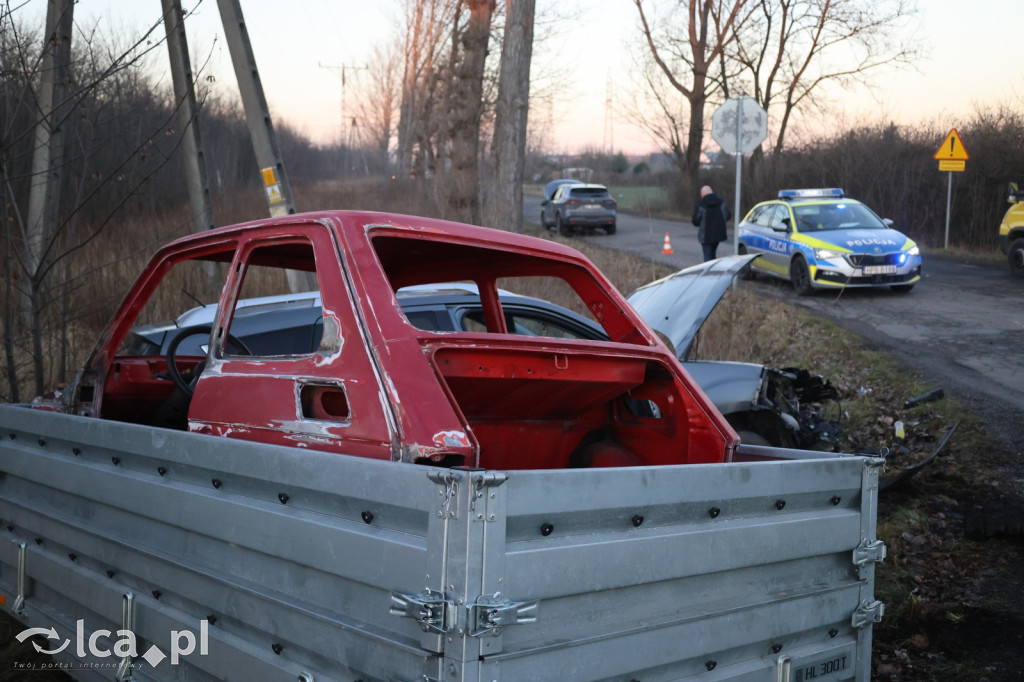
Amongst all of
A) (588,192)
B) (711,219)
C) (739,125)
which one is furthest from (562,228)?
(739,125)

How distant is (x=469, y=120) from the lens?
20.1 meters

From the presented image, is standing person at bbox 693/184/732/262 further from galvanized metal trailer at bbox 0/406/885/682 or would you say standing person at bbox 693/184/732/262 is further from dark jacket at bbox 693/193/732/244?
galvanized metal trailer at bbox 0/406/885/682

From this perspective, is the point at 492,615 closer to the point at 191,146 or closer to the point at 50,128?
the point at 50,128

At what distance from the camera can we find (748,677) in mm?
2717

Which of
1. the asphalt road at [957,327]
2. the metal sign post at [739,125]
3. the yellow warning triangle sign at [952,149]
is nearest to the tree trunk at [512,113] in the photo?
the metal sign post at [739,125]

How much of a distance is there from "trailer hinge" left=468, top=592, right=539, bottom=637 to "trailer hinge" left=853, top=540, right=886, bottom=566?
139cm

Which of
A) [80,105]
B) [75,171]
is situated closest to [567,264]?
[80,105]

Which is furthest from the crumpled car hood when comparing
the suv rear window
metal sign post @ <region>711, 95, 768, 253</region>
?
the suv rear window

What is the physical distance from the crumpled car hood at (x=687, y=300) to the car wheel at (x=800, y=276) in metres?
9.03

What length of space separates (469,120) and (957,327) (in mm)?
11516

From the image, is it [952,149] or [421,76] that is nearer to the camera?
[952,149]

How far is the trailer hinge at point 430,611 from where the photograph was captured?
6.89 ft

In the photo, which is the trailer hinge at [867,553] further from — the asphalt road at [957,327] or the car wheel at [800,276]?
the car wheel at [800,276]

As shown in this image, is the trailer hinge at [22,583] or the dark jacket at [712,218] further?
the dark jacket at [712,218]
